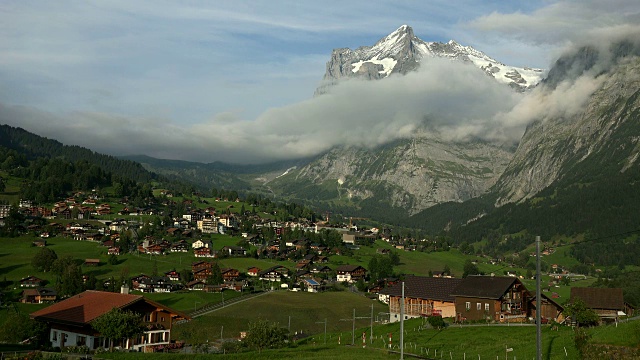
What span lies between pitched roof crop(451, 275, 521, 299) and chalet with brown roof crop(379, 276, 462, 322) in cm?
410

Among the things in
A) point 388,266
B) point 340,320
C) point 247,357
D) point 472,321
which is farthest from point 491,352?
point 388,266

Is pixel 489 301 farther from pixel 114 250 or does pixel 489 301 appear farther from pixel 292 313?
pixel 114 250

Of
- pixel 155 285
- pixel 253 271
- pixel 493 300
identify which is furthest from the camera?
pixel 253 271

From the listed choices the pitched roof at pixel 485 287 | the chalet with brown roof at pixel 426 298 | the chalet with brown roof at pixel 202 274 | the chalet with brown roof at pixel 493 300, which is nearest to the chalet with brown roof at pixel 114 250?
the chalet with brown roof at pixel 202 274

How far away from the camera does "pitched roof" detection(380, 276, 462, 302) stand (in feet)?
351

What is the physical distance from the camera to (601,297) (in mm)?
107875

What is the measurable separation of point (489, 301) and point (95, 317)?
5861 cm

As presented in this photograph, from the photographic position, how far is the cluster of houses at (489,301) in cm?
9450

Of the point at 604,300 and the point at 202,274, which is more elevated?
the point at 604,300

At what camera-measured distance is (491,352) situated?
189ft

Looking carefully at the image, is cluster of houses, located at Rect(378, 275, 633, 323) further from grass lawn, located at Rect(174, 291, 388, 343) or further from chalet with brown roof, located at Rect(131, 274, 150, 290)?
chalet with brown roof, located at Rect(131, 274, 150, 290)

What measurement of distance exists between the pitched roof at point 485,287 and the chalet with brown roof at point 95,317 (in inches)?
1827

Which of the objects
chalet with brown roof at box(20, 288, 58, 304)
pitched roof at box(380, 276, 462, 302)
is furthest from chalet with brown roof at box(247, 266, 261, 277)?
pitched roof at box(380, 276, 462, 302)

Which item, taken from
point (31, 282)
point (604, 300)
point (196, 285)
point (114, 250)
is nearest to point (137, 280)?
point (196, 285)
